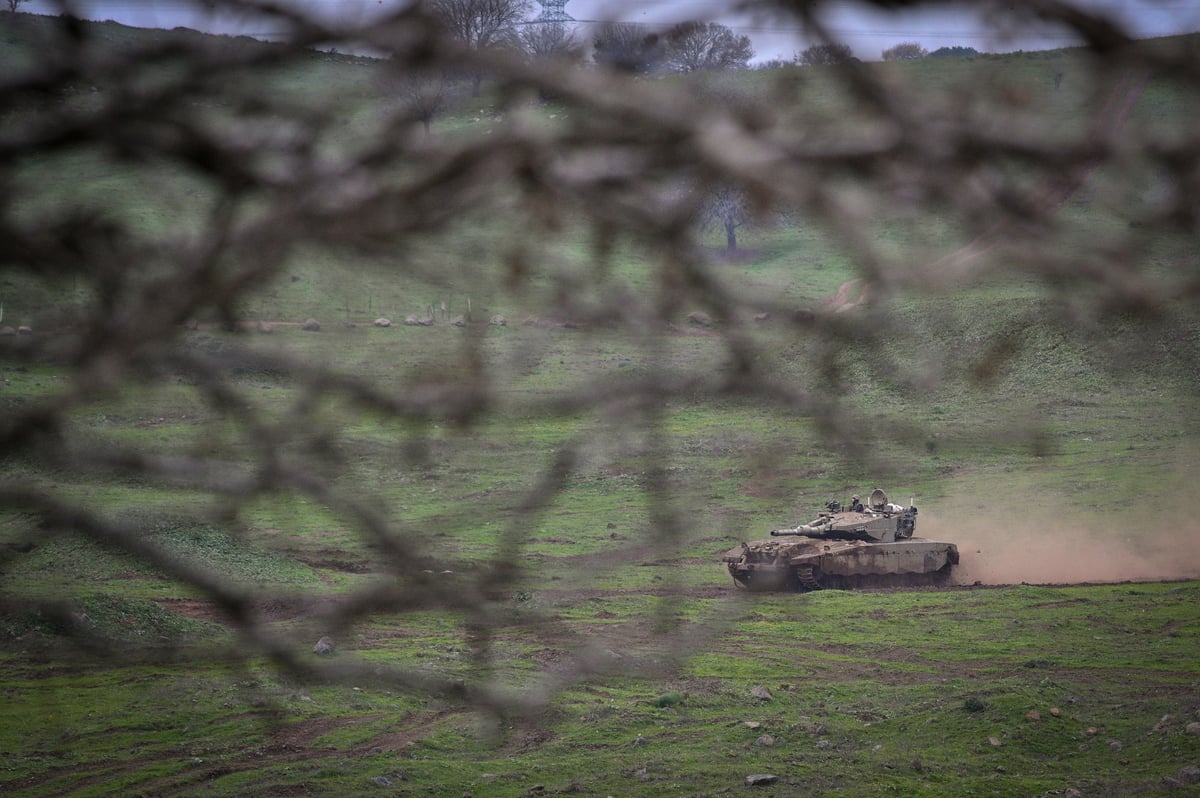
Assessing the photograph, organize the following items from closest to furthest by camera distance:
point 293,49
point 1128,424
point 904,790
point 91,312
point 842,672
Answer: point 293,49 → point 91,312 → point 904,790 → point 842,672 → point 1128,424

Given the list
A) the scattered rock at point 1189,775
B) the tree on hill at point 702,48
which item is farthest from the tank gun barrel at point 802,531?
the tree on hill at point 702,48

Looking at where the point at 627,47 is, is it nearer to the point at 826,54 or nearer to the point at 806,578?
the point at 826,54

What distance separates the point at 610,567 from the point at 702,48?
38.7 inches

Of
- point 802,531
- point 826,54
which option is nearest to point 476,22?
point 826,54

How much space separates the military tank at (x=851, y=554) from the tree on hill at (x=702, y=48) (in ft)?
55.6

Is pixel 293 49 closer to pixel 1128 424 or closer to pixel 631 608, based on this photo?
pixel 631 608

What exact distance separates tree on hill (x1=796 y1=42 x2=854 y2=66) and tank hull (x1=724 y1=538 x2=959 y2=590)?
17292mm

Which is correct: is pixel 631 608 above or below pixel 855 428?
below

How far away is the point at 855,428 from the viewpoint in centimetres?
222

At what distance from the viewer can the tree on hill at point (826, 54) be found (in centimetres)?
192

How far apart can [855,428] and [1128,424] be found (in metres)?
29.9

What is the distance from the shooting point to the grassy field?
7.94 feet

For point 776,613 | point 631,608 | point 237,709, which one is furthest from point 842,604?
point 237,709

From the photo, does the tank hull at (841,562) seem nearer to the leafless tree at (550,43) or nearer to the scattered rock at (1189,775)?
the scattered rock at (1189,775)
